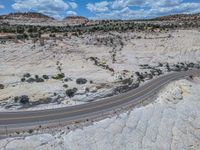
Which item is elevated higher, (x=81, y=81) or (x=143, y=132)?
(x=81, y=81)

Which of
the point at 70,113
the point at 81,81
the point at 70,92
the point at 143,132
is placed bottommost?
the point at 143,132

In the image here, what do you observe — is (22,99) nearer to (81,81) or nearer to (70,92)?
(70,92)

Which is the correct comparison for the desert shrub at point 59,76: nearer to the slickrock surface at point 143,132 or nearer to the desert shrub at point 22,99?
the desert shrub at point 22,99

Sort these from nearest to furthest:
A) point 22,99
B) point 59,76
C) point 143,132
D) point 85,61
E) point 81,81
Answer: point 143,132 → point 22,99 → point 81,81 → point 59,76 → point 85,61

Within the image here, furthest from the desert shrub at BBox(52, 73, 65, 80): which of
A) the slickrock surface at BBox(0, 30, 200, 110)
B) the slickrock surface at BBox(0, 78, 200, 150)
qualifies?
the slickrock surface at BBox(0, 78, 200, 150)

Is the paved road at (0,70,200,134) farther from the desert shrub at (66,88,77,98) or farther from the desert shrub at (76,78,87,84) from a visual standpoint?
the desert shrub at (76,78,87,84)

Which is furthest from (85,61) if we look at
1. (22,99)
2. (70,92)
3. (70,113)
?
(70,113)

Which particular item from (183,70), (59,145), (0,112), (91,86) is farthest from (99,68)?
(59,145)

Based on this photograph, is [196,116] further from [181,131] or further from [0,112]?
[0,112]
